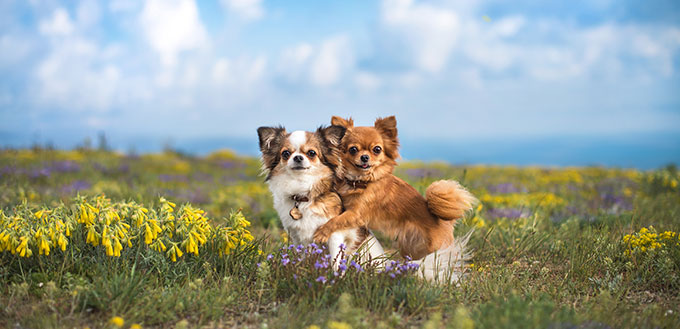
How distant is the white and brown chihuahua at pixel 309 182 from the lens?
419 cm

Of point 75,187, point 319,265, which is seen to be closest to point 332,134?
point 319,265

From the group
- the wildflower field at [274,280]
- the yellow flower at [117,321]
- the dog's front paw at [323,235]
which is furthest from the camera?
the dog's front paw at [323,235]

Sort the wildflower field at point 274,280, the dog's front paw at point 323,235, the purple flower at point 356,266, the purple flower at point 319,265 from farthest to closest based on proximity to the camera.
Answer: the dog's front paw at point 323,235, the purple flower at point 356,266, the purple flower at point 319,265, the wildflower field at point 274,280

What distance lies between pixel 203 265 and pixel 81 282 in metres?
0.98

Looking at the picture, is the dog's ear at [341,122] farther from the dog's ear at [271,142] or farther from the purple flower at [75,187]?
the purple flower at [75,187]

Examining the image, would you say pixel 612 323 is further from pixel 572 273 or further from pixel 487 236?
pixel 487 236

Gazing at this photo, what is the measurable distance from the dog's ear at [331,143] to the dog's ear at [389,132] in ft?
1.16

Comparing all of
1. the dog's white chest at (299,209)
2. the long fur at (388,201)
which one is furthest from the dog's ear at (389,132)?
the dog's white chest at (299,209)

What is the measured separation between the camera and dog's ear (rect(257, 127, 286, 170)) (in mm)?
4375

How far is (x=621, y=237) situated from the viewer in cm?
540

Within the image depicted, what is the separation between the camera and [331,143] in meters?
4.23

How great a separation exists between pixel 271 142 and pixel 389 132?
1.12 metres

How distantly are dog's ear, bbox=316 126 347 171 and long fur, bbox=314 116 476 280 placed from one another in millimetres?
56

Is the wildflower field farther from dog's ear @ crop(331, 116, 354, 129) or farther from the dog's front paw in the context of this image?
dog's ear @ crop(331, 116, 354, 129)
